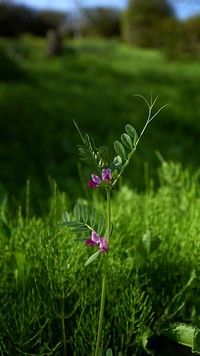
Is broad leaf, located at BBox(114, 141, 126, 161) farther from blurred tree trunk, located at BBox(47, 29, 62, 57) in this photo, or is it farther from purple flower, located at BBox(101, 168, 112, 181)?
blurred tree trunk, located at BBox(47, 29, 62, 57)

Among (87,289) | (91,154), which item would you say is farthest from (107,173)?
(87,289)

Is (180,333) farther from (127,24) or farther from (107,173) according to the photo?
(127,24)

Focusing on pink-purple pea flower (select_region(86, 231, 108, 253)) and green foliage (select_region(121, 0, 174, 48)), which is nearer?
pink-purple pea flower (select_region(86, 231, 108, 253))

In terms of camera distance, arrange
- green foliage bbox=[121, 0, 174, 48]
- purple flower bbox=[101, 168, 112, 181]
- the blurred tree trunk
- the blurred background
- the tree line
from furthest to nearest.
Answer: green foliage bbox=[121, 0, 174, 48], the tree line, the blurred tree trunk, the blurred background, purple flower bbox=[101, 168, 112, 181]

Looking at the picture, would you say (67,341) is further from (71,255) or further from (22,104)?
(22,104)

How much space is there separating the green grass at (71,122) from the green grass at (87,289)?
4.16 ft

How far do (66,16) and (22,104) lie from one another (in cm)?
2612

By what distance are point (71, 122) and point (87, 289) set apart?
4.66 metres

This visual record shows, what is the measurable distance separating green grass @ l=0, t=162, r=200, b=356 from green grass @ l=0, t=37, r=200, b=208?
4.16ft

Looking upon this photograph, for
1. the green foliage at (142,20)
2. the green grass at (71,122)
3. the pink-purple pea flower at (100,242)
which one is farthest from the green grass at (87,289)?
the green foliage at (142,20)

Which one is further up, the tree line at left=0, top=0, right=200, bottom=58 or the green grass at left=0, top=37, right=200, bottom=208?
the tree line at left=0, top=0, right=200, bottom=58

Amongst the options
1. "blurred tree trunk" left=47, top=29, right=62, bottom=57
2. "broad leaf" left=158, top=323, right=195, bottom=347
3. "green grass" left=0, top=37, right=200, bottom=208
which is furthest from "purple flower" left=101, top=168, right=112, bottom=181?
"blurred tree trunk" left=47, top=29, right=62, bottom=57

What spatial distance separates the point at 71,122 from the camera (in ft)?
19.8

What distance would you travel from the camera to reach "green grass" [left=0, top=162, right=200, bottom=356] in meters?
1.45
